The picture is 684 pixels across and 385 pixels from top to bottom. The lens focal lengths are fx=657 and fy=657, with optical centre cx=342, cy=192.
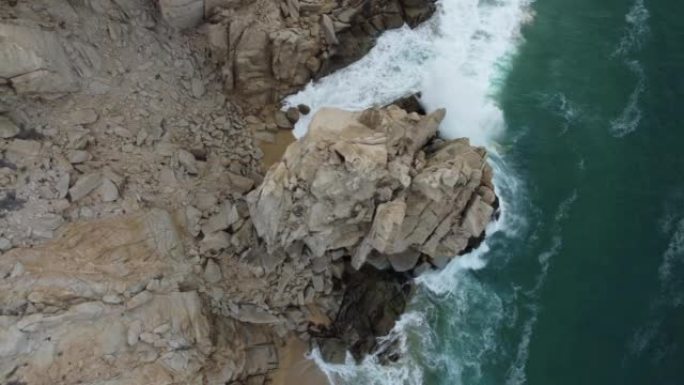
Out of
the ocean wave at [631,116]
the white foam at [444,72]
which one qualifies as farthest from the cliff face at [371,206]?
the ocean wave at [631,116]

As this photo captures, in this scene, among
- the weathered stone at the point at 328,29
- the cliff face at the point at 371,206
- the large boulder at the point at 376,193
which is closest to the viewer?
the large boulder at the point at 376,193

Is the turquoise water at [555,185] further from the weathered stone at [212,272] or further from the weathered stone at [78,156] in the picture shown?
the weathered stone at [78,156]

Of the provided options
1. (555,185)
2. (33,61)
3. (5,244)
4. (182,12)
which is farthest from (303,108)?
(5,244)

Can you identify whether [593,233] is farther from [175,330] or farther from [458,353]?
[175,330]

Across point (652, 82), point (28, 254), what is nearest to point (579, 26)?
point (652, 82)

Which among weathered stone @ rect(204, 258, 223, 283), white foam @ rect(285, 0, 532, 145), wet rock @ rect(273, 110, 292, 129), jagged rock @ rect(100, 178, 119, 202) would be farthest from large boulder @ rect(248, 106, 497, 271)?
jagged rock @ rect(100, 178, 119, 202)

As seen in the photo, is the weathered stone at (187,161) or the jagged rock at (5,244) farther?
the weathered stone at (187,161)

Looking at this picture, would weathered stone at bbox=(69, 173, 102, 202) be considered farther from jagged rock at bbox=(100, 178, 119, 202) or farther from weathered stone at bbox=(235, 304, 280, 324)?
weathered stone at bbox=(235, 304, 280, 324)
